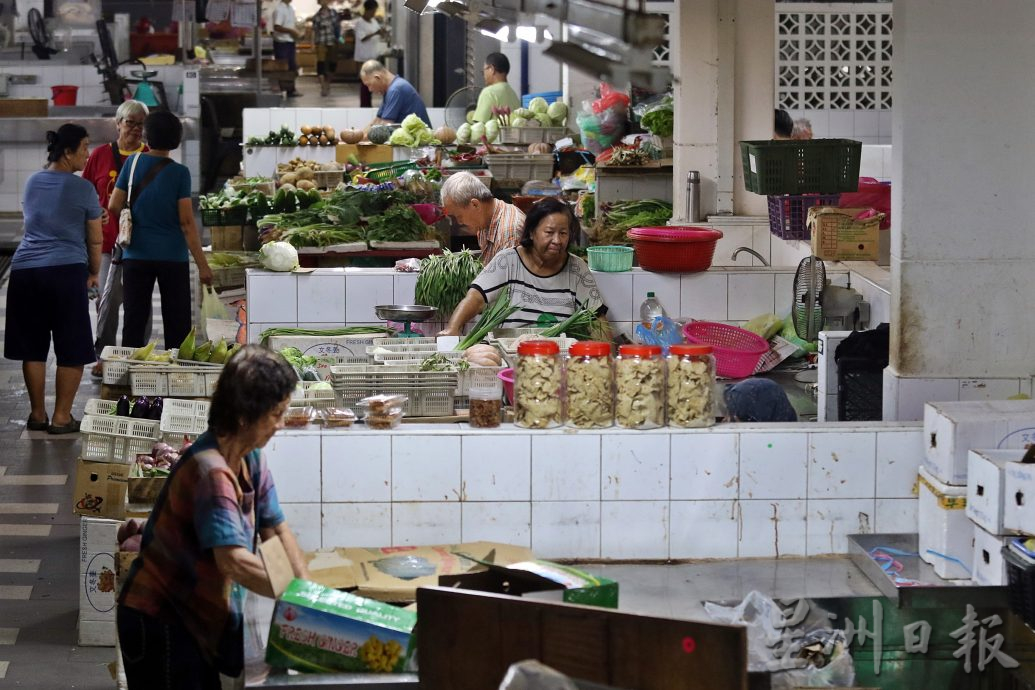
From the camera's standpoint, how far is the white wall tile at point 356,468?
448 centimetres

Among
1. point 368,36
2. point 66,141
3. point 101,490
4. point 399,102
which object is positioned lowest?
point 101,490

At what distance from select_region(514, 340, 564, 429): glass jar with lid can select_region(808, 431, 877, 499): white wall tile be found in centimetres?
81

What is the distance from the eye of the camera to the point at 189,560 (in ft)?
12.0

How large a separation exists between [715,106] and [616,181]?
135cm

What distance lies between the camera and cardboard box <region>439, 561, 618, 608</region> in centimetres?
385

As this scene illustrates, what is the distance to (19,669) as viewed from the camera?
543 centimetres

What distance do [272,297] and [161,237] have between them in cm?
187

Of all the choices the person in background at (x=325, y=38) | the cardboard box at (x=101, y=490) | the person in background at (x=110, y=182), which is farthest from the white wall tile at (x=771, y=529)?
the person in background at (x=325, y=38)

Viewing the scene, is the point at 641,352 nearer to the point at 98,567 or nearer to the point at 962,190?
the point at 962,190

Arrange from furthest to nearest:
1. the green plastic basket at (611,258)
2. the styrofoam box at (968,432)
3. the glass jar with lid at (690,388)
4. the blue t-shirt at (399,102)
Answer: the blue t-shirt at (399,102) → the green plastic basket at (611,258) → the glass jar with lid at (690,388) → the styrofoam box at (968,432)

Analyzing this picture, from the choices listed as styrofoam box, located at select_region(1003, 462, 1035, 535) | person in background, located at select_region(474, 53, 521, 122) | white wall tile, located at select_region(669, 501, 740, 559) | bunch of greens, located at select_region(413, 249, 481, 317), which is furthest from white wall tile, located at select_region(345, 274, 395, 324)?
person in background, located at select_region(474, 53, 521, 122)

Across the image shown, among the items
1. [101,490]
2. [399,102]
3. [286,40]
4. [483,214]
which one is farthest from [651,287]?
[286,40]

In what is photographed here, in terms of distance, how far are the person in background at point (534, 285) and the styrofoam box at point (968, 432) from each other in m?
2.55

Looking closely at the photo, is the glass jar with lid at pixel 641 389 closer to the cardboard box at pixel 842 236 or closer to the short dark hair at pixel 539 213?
the short dark hair at pixel 539 213
